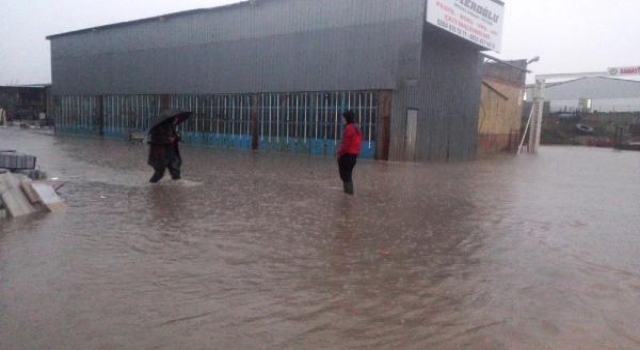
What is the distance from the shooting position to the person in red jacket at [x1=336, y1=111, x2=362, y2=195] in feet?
32.3

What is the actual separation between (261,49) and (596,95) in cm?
6321

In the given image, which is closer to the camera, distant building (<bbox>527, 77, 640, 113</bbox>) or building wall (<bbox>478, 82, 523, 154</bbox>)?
building wall (<bbox>478, 82, 523, 154</bbox>)

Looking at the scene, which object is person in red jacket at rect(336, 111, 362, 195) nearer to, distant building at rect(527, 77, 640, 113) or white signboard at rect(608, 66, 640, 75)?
white signboard at rect(608, 66, 640, 75)

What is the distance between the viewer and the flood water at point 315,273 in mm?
3646

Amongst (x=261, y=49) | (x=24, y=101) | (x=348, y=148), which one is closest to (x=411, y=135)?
(x=261, y=49)

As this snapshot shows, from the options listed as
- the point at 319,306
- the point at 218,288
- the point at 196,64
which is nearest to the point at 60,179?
the point at 218,288

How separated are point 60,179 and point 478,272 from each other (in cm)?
977

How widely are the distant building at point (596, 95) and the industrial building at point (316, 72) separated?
165 feet

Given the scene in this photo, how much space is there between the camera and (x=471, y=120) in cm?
2356

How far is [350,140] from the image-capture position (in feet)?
32.4

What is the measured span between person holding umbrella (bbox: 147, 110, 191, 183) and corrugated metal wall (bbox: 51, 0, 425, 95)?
1054cm

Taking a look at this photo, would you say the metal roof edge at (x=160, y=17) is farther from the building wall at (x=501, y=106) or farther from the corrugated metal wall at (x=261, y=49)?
the building wall at (x=501, y=106)

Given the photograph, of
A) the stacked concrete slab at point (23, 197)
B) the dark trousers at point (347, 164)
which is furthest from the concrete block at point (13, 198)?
the dark trousers at point (347, 164)

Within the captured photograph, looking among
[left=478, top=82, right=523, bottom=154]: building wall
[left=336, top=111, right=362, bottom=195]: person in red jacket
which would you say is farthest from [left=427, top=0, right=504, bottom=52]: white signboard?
[left=336, top=111, right=362, bottom=195]: person in red jacket
